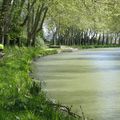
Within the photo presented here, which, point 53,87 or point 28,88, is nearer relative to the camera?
point 28,88

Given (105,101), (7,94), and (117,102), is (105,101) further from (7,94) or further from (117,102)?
(7,94)

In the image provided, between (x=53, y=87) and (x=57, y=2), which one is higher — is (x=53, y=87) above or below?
below

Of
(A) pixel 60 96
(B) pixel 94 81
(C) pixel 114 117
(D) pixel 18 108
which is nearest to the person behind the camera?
(D) pixel 18 108

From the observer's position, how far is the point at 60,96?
17109 mm

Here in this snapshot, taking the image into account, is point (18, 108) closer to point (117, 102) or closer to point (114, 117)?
point (114, 117)

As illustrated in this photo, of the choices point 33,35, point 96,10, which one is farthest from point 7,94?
point 33,35

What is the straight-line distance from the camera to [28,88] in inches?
584

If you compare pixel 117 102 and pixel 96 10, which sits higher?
pixel 96 10

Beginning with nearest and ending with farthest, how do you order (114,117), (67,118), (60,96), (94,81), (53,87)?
(67,118)
(114,117)
(60,96)
(53,87)
(94,81)

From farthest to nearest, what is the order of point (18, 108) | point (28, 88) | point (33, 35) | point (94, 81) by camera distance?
point (33, 35) < point (94, 81) < point (28, 88) < point (18, 108)

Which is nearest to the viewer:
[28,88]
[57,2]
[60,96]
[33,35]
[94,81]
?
[28,88]

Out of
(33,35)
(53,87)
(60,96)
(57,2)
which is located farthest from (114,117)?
(33,35)

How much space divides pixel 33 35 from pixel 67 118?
47.8m

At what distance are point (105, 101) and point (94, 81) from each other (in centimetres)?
718
